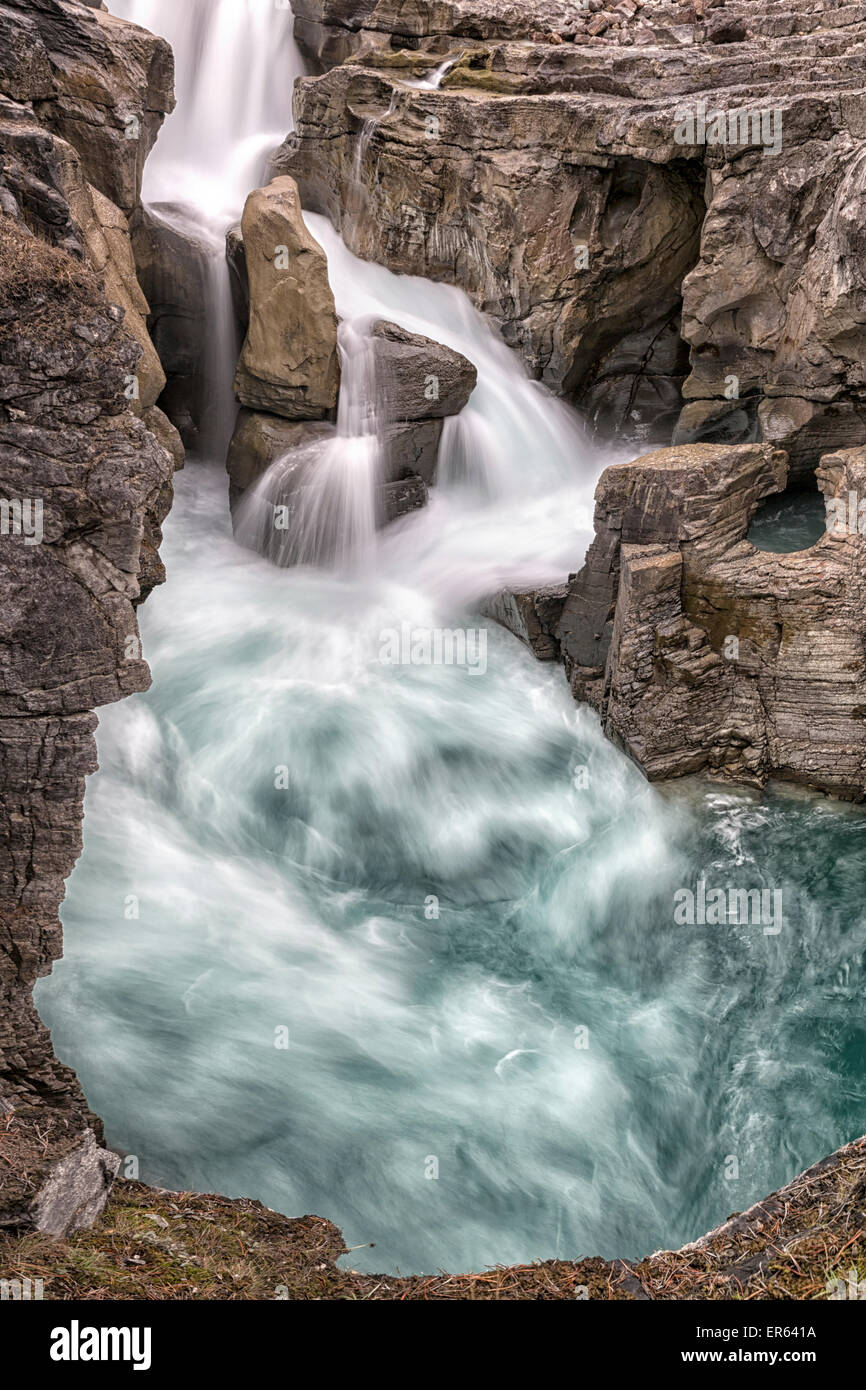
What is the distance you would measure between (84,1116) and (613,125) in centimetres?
1428

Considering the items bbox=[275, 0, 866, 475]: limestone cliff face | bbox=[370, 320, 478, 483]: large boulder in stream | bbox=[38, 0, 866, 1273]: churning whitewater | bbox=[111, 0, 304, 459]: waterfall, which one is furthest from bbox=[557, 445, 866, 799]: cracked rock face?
bbox=[111, 0, 304, 459]: waterfall

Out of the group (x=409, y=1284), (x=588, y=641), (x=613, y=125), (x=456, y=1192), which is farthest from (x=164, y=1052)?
(x=613, y=125)

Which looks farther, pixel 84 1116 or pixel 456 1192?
pixel 456 1192

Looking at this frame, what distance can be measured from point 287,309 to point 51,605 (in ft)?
34.1

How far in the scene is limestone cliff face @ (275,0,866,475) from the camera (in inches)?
578

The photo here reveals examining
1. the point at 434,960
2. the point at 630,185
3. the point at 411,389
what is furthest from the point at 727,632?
the point at 630,185

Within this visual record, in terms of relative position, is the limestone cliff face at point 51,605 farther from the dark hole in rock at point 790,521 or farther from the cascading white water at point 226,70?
the cascading white water at point 226,70

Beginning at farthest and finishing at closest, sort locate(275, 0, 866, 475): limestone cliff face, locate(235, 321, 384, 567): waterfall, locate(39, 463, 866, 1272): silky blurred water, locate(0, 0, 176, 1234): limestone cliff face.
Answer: locate(235, 321, 384, 567): waterfall, locate(275, 0, 866, 475): limestone cliff face, locate(39, 463, 866, 1272): silky blurred water, locate(0, 0, 176, 1234): limestone cliff face

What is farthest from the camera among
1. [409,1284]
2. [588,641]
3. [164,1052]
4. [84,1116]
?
[588,641]

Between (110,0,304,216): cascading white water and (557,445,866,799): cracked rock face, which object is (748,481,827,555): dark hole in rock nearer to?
(557,445,866,799): cracked rock face

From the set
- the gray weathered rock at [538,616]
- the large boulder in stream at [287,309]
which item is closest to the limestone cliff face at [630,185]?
the large boulder in stream at [287,309]

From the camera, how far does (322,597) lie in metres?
15.3

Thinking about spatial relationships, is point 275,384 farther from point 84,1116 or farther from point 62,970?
point 84,1116

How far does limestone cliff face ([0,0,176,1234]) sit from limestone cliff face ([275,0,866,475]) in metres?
9.92
